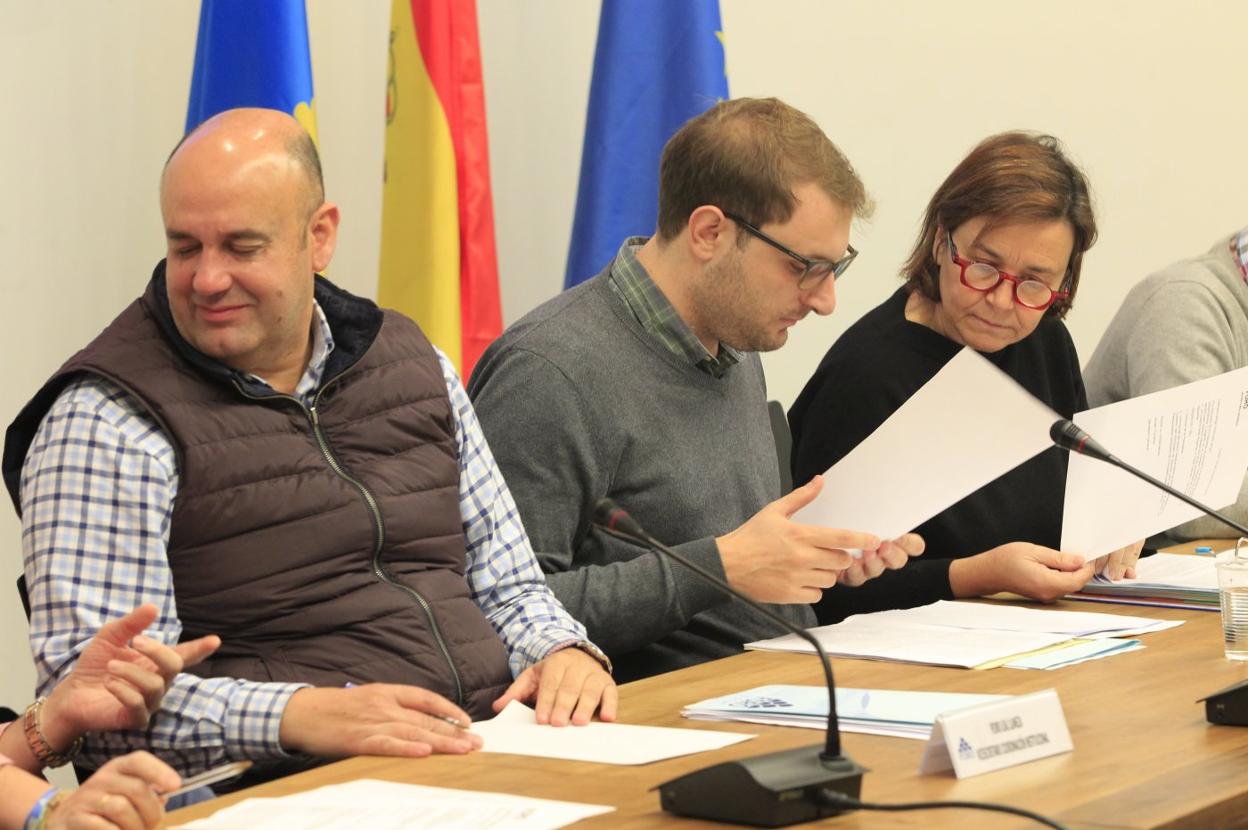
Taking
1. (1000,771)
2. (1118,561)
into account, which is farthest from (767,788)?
(1118,561)

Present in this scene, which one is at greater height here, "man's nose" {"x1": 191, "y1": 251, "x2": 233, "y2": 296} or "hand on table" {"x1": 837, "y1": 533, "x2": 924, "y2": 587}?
"man's nose" {"x1": 191, "y1": 251, "x2": 233, "y2": 296}

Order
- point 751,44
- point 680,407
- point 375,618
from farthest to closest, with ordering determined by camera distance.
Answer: point 751,44 → point 680,407 → point 375,618

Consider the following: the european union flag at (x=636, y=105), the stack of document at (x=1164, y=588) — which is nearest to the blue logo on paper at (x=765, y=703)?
the stack of document at (x=1164, y=588)

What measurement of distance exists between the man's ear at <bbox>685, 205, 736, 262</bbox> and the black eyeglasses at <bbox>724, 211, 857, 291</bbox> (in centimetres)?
2

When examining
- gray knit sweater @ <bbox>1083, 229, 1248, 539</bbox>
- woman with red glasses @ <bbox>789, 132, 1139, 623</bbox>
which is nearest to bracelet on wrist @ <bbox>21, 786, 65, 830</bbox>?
woman with red glasses @ <bbox>789, 132, 1139, 623</bbox>

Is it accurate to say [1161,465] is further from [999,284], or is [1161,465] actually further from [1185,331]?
[1185,331]

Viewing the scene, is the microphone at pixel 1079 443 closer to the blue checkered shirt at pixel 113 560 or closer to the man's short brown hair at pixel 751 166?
the man's short brown hair at pixel 751 166

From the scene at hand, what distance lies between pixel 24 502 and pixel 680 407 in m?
0.97

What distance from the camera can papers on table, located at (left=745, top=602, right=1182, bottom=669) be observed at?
1.96m

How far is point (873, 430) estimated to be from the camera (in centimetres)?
262

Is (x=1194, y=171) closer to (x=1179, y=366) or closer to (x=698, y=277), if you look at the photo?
(x=1179, y=366)

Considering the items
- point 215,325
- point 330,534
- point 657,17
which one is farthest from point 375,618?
point 657,17

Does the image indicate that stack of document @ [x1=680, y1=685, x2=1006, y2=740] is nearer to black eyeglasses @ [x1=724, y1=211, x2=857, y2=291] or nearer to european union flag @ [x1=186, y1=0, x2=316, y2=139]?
black eyeglasses @ [x1=724, y1=211, x2=857, y2=291]

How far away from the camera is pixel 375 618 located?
1.89 m
